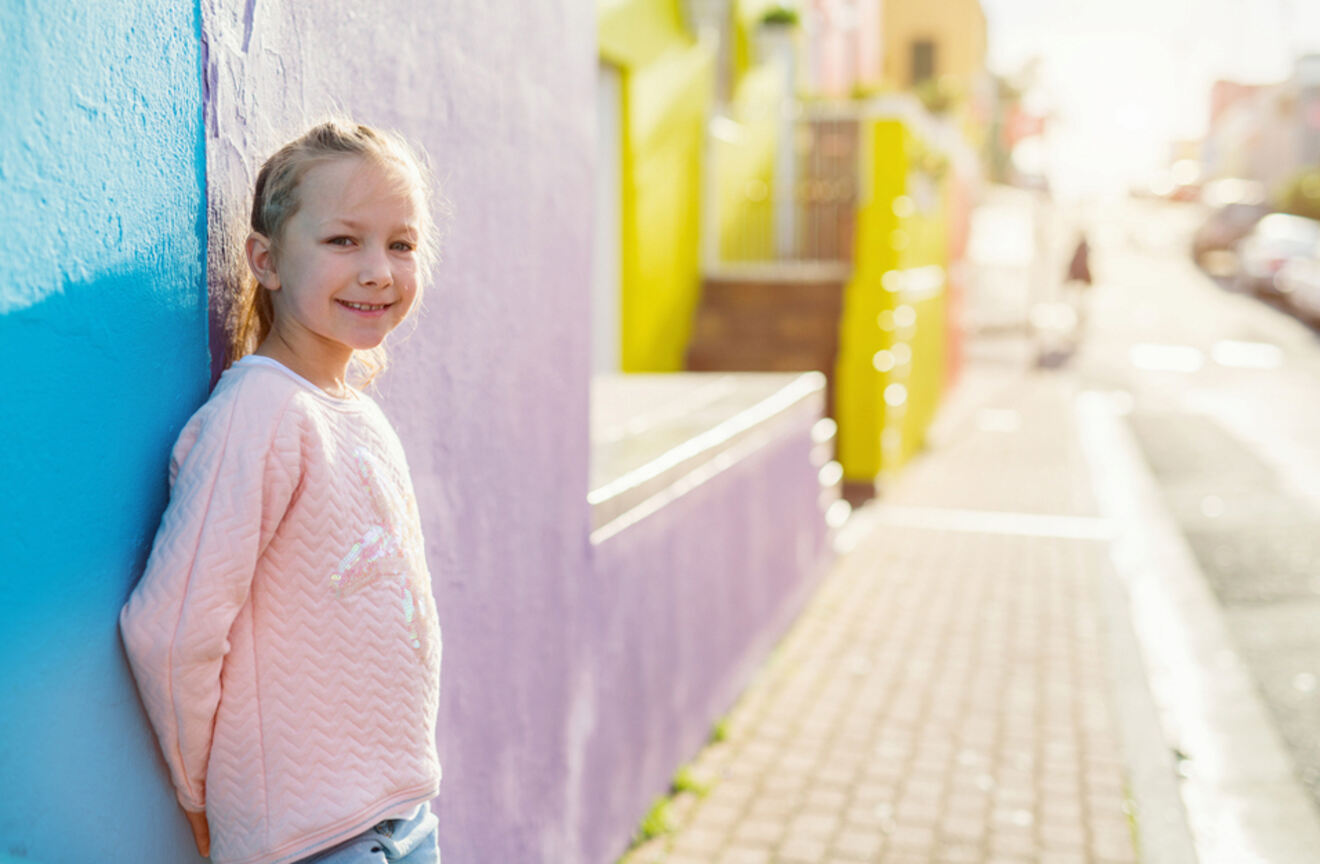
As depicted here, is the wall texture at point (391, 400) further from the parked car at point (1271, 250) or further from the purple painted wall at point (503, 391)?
the parked car at point (1271, 250)

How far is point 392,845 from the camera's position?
1830 millimetres

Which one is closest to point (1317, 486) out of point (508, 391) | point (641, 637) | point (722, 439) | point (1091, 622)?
point (1091, 622)

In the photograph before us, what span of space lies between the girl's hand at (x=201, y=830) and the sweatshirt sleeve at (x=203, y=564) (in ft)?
0.33

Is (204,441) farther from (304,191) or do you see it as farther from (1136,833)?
(1136,833)

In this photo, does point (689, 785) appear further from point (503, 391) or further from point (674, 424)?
point (503, 391)

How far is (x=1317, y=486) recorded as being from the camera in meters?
10.2

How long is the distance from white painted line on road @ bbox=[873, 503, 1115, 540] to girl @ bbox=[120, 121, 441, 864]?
301 inches

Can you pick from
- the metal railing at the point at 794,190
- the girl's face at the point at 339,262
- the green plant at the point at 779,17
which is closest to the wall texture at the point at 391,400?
the girl's face at the point at 339,262

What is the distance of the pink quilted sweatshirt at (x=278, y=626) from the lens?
5.27 ft

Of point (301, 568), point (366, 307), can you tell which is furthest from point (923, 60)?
point (301, 568)

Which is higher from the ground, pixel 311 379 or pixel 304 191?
pixel 304 191

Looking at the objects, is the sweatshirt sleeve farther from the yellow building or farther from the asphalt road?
the yellow building

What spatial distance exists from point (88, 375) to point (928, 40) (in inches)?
1593

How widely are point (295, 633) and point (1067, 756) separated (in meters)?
3.90
